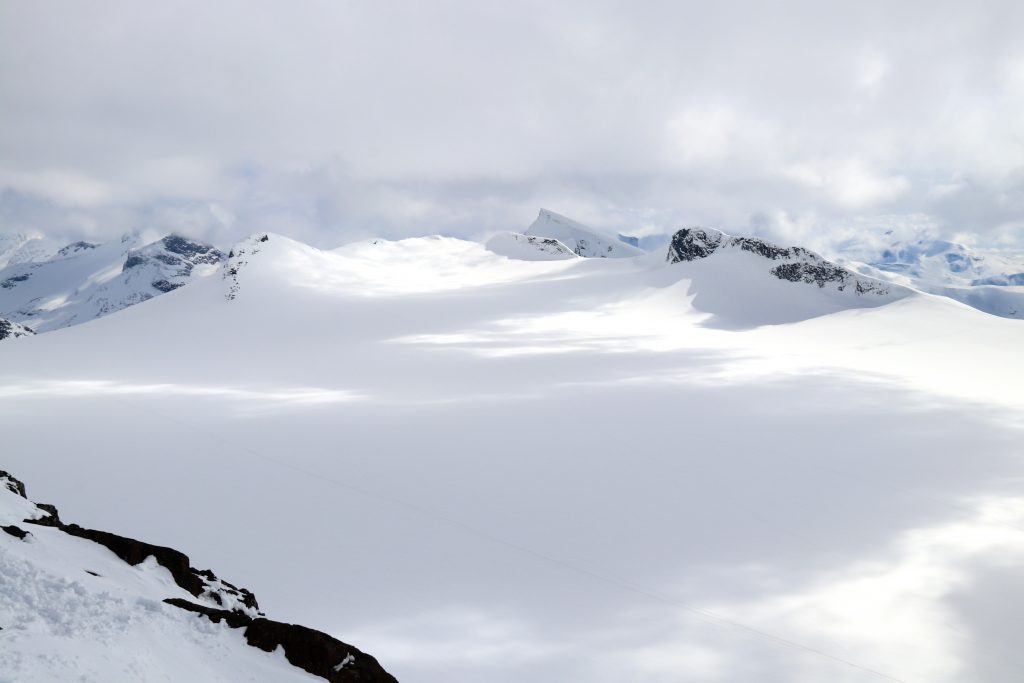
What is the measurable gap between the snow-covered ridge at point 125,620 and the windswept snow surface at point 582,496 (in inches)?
24.8

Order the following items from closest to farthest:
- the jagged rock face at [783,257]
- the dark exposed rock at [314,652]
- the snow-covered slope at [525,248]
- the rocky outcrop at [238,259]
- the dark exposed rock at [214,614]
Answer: the dark exposed rock at [314,652], the dark exposed rock at [214,614], the jagged rock face at [783,257], the rocky outcrop at [238,259], the snow-covered slope at [525,248]

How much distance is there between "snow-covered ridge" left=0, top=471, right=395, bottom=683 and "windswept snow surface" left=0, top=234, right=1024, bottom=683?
2.07 ft

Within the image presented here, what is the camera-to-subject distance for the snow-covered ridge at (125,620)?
4.93 m

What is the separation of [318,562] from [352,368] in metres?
21.7

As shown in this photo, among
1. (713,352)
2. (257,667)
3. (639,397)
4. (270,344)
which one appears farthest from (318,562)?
(270,344)

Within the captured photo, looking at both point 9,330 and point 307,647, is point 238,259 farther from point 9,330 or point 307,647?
point 9,330

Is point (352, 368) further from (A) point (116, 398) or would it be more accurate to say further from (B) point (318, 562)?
Result: (B) point (318, 562)

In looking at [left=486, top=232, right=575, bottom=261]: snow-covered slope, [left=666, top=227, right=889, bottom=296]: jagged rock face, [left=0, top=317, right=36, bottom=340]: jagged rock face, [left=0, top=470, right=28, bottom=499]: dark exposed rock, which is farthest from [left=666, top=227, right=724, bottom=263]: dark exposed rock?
[left=0, top=317, right=36, bottom=340]: jagged rock face

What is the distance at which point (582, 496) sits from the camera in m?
14.5

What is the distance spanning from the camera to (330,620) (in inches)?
374

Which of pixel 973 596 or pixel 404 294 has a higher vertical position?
pixel 404 294

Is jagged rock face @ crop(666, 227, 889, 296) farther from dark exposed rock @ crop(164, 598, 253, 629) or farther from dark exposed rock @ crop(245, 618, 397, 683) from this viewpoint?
dark exposed rock @ crop(164, 598, 253, 629)

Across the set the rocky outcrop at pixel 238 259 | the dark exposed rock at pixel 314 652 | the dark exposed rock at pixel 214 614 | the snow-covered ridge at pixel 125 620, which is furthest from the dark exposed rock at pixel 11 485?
the rocky outcrop at pixel 238 259

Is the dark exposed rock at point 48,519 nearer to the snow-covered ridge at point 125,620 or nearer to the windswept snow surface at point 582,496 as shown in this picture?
the snow-covered ridge at point 125,620
